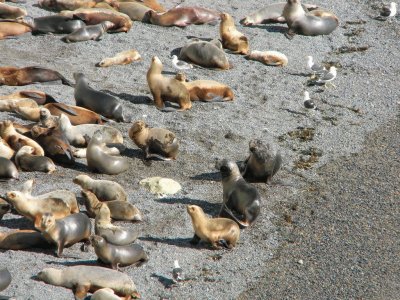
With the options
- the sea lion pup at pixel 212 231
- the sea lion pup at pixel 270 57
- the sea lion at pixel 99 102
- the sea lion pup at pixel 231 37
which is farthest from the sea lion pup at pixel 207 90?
the sea lion pup at pixel 212 231

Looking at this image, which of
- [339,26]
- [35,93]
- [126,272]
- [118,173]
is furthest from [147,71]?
[126,272]

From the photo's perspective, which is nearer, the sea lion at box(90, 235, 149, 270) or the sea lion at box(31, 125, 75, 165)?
the sea lion at box(90, 235, 149, 270)

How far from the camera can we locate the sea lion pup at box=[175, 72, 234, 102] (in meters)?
12.4

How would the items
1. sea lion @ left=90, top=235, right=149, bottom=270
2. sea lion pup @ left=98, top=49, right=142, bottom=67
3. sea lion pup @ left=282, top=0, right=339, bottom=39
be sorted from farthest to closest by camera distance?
sea lion pup @ left=282, top=0, right=339, bottom=39, sea lion pup @ left=98, top=49, right=142, bottom=67, sea lion @ left=90, top=235, right=149, bottom=270

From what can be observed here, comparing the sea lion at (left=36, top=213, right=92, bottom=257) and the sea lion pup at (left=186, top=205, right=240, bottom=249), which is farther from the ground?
the sea lion at (left=36, top=213, right=92, bottom=257)

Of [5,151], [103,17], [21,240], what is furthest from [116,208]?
[103,17]

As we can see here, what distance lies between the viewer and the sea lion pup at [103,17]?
1427 centimetres

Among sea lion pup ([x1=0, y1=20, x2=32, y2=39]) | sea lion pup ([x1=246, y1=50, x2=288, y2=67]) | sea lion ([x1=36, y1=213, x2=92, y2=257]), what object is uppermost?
Answer: sea lion ([x1=36, y1=213, x2=92, y2=257])

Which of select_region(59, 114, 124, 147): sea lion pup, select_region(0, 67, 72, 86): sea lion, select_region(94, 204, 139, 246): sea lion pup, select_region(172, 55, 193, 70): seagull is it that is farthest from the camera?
select_region(172, 55, 193, 70): seagull

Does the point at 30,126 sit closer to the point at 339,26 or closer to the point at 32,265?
the point at 32,265

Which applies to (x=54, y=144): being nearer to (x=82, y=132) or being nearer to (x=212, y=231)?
(x=82, y=132)

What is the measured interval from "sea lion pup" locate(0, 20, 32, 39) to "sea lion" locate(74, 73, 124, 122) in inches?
93.0

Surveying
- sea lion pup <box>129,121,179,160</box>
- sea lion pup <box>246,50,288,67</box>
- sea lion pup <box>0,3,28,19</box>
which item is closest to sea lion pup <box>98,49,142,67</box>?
sea lion pup <box>246,50,288,67</box>

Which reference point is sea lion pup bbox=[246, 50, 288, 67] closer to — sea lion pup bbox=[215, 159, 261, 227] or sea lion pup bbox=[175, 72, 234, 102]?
sea lion pup bbox=[175, 72, 234, 102]
